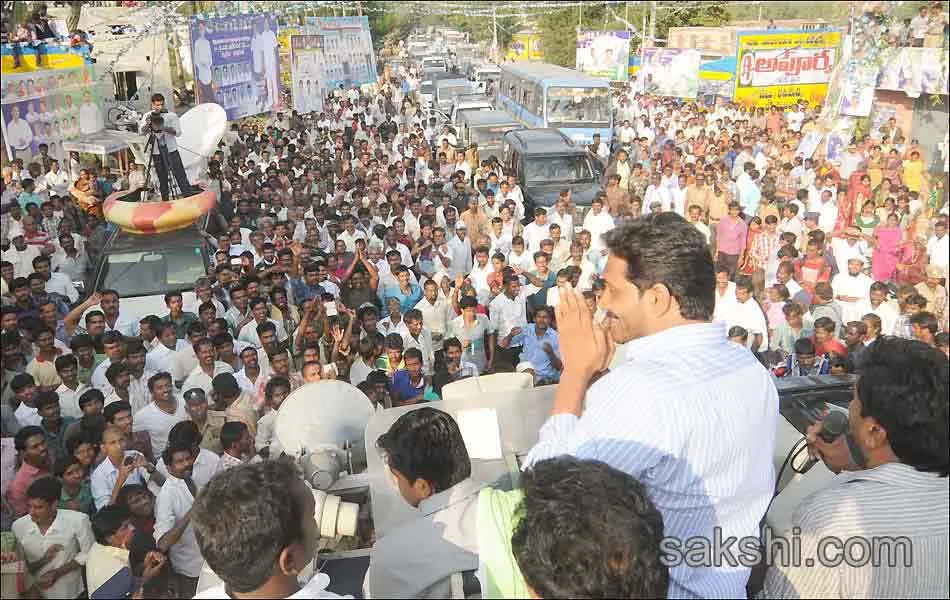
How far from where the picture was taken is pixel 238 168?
12703 millimetres

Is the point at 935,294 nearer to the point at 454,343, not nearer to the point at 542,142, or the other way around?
the point at 454,343

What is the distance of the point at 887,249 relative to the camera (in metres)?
7.87

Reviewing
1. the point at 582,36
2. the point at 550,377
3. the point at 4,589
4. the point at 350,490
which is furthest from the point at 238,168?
the point at 582,36

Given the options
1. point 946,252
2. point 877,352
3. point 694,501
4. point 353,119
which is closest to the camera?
point 694,501

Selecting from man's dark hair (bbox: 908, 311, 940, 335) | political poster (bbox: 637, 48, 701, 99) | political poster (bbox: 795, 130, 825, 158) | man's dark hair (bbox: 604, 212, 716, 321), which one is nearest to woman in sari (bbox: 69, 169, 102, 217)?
man's dark hair (bbox: 908, 311, 940, 335)

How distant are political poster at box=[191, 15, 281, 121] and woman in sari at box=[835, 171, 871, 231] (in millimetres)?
10291

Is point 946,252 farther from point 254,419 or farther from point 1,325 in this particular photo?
point 1,325

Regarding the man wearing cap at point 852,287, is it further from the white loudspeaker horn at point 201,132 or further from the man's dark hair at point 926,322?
the white loudspeaker horn at point 201,132

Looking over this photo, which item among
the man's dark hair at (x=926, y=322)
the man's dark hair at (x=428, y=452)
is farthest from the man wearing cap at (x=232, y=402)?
the man's dark hair at (x=926, y=322)

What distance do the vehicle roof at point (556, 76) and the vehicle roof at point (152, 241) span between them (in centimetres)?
1106

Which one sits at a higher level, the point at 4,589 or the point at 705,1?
the point at 705,1

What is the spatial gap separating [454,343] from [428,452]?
329 centimetres

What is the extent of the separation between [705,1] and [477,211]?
28.7m

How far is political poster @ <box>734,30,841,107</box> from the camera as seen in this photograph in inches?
819
